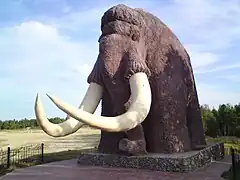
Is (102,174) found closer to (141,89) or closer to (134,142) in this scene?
(134,142)

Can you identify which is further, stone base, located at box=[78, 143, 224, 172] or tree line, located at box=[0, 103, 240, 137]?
tree line, located at box=[0, 103, 240, 137]

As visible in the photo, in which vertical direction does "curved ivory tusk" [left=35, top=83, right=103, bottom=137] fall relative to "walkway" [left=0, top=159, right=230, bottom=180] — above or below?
above

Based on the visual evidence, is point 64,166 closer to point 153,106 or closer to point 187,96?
point 153,106

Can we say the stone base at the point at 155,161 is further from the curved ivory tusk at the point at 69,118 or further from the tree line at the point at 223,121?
the tree line at the point at 223,121

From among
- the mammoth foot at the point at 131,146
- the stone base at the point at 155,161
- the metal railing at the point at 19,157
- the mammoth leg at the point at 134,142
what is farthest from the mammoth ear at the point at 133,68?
the metal railing at the point at 19,157

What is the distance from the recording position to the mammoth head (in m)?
4.42

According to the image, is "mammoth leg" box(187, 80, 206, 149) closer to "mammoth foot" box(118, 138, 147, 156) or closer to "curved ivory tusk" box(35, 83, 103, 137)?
"mammoth foot" box(118, 138, 147, 156)

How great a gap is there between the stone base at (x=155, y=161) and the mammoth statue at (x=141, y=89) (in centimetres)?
16

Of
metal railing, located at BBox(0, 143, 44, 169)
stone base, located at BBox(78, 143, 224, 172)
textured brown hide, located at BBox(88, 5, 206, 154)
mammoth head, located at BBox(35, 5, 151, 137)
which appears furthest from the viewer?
metal railing, located at BBox(0, 143, 44, 169)

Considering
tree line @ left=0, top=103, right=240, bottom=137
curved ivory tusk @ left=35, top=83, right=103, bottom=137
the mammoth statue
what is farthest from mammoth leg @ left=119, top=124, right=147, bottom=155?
tree line @ left=0, top=103, right=240, bottom=137

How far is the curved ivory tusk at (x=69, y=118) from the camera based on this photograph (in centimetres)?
445

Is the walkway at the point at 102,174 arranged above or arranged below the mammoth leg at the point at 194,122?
below

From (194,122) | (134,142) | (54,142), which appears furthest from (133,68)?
(54,142)

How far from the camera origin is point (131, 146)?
16.9ft
